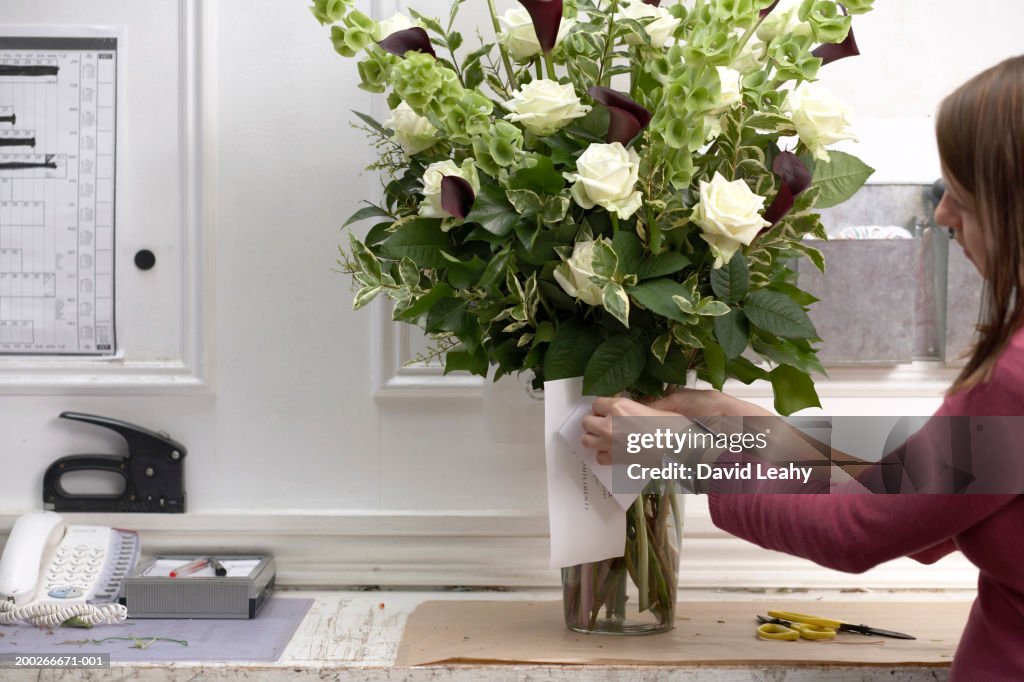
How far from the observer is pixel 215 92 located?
1224 millimetres

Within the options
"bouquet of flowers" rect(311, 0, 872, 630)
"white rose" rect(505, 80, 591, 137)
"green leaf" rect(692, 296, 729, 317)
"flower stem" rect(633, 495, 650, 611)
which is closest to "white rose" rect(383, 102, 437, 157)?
"bouquet of flowers" rect(311, 0, 872, 630)

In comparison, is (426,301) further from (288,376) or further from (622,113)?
(288,376)

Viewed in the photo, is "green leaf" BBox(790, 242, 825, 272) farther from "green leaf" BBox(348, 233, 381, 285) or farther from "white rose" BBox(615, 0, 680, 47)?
"green leaf" BBox(348, 233, 381, 285)

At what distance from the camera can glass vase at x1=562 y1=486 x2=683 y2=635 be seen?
37.5 inches

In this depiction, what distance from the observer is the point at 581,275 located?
809 mm

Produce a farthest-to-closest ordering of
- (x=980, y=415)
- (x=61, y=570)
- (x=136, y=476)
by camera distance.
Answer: (x=136, y=476) → (x=61, y=570) → (x=980, y=415)

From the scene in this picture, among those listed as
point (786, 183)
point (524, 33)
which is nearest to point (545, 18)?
point (524, 33)

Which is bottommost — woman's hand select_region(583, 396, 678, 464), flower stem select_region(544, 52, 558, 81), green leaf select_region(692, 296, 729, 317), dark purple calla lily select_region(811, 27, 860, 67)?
woman's hand select_region(583, 396, 678, 464)

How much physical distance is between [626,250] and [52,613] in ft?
2.57

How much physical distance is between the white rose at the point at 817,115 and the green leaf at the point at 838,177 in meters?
0.05

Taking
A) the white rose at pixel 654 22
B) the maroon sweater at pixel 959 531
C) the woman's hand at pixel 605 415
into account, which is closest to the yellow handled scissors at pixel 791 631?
the maroon sweater at pixel 959 531

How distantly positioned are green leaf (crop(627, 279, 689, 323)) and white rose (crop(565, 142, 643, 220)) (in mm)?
68

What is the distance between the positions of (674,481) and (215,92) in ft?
2.61

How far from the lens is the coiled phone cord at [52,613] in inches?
41.5
